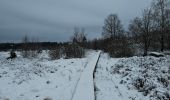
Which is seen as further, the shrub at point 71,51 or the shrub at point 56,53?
the shrub at point 71,51

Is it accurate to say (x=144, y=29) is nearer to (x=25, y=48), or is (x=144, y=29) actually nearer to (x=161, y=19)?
(x=161, y=19)

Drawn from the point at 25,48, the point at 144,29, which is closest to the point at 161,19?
the point at 144,29

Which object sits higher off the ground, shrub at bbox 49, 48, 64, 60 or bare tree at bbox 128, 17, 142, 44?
bare tree at bbox 128, 17, 142, 44

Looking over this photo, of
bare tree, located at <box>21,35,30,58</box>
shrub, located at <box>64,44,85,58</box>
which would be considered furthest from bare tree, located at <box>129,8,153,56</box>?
bare tree, located at <box>21,35,30,58</box>

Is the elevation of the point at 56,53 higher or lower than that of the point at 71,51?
lower

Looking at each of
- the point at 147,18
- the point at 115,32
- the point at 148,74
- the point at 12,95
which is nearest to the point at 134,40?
the point at 147,18

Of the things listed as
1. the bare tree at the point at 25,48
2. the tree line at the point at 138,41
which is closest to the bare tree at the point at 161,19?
the tree line at the point at 138,41

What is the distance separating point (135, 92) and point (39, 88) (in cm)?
447

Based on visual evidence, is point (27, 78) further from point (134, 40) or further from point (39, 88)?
point (134, 40)

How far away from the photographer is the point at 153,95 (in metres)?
8.86

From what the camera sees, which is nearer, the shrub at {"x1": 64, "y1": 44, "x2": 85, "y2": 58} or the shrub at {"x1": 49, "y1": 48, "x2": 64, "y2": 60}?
the shrub at {"x1": 49, "y1": 48, "x2": 64, "y2": 60}

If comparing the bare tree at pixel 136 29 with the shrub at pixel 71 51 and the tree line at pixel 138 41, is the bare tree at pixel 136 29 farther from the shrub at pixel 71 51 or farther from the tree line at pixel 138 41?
the shrub at pixel 71 51

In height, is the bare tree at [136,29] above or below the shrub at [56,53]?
above

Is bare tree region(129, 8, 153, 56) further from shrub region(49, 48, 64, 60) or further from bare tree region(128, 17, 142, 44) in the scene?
shrub region(49, 48, 64, 60)
